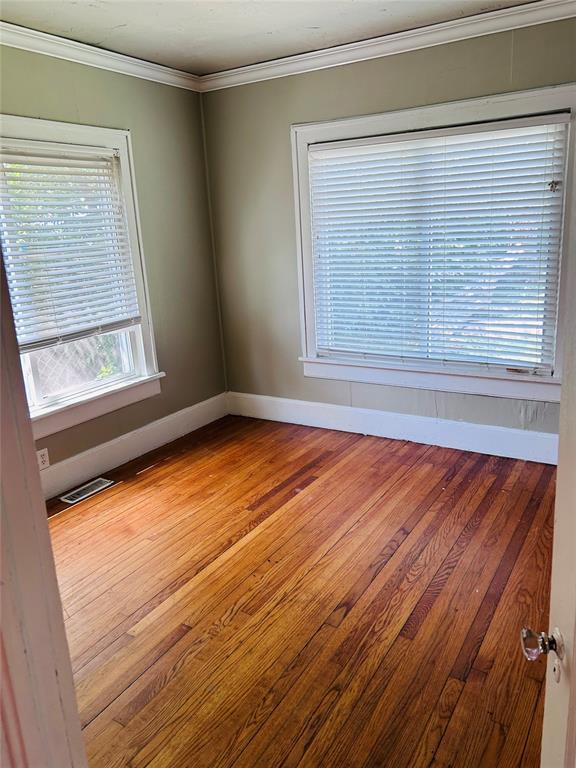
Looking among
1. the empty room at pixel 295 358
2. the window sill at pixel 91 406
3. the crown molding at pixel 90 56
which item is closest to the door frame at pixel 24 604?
the empty room at pixel 295 358

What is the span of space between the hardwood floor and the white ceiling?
97.0 inches

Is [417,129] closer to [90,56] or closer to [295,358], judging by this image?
[295,358]

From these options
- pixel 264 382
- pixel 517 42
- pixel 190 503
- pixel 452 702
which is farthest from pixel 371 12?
pixel 452 702

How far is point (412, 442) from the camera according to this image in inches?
151

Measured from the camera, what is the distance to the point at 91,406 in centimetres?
347

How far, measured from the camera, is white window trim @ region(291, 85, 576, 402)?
3.00m

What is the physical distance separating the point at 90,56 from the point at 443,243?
228 cm

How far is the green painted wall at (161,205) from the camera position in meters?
3.10

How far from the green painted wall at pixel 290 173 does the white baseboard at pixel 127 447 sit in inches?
12.8

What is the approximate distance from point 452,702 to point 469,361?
2.13 meters

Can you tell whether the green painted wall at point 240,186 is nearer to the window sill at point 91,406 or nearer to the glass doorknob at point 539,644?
the window sill at point 91,406

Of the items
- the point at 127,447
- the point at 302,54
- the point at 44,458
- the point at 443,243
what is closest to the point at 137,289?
the point at 127,447

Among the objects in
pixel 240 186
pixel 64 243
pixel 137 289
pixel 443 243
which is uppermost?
pixel 240 186

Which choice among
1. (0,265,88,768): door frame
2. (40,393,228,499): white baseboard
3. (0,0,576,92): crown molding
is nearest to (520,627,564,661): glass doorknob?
(0,265,88,768): door frame
